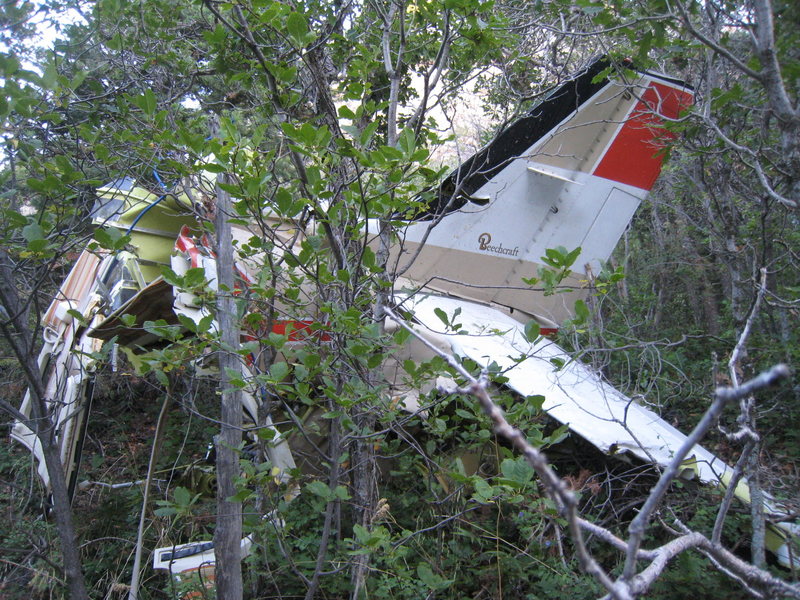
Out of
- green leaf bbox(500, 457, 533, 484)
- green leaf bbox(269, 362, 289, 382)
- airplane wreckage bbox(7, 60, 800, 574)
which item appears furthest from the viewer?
airplane wreckage bbox(7, 60, 800, 574)

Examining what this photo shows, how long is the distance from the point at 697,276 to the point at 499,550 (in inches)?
A: 217

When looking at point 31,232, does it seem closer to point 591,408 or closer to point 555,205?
point 591,408

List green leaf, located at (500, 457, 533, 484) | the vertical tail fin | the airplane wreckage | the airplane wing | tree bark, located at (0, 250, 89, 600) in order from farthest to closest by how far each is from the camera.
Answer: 1. the vertical tail fin
2. the airplane wreckage
3. the airplane wing
4. tree bark, located at (0, 250, 89, 600)
5. green leaf, located at (500, 457, 533, 484)

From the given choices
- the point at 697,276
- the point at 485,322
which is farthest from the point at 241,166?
the point at 697,276

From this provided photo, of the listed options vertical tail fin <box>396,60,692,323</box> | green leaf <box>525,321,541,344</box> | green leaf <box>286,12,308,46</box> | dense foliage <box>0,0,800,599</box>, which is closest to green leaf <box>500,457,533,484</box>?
dense foliage <box>0,0,800,599</box>

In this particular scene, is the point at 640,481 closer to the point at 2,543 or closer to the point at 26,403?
the point at 2,543

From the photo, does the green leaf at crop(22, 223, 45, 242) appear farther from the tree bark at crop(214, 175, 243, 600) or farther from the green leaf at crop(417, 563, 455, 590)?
the green leaf at crop(417, 563, 455, 590)

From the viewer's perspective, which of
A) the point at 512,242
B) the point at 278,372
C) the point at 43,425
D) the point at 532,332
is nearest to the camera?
the point at 278,372

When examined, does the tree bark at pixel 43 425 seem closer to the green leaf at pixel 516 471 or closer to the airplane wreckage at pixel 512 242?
the airplane wreckage at pixel 512 242

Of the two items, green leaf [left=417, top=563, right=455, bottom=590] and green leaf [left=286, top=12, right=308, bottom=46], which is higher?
green leaf [left=286, top=12, right=308, bottom=46]

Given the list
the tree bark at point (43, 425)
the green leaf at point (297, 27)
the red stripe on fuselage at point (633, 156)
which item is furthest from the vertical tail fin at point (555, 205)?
the tree bark at point (43, 425)

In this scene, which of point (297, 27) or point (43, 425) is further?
point (43, 425)

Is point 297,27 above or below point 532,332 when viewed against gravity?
above

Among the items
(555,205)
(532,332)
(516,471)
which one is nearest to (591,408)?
(532,332)
